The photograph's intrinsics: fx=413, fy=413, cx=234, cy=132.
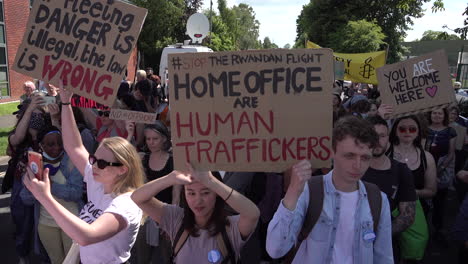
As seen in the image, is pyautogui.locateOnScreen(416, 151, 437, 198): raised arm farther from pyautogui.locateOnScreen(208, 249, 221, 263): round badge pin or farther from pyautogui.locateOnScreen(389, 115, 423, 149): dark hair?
pyautogui.locateOnScreen(208, 249, 221, 263): round badge pin

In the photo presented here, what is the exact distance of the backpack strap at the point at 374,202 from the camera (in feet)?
6.72

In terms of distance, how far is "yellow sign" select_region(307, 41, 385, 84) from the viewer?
28.1 feet

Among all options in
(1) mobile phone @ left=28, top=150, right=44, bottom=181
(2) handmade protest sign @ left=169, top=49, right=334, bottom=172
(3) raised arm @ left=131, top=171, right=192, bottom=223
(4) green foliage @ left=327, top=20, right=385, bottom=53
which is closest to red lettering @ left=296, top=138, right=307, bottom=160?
(2) handmade protest sign @ left=169, top=49, right=334, bottom=172

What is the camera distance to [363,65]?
8.67m

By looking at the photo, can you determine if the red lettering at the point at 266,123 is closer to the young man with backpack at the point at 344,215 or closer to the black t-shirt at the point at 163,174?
the young man with backpack at the point at 344,215

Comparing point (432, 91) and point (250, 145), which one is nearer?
point (250, 145)

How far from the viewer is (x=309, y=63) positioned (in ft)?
6.94

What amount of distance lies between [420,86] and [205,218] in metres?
3.06

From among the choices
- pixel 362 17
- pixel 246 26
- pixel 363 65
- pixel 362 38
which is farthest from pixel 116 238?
pixel 246 26

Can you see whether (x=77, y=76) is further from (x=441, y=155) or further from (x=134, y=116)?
(x=441, y=155)

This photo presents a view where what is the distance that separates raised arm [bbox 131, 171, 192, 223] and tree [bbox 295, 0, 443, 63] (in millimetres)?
32280

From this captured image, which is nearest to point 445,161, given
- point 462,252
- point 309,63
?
point 462,252

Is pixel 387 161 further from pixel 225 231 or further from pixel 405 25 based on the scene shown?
pixel 405 25

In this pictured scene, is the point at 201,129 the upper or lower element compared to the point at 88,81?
lower
